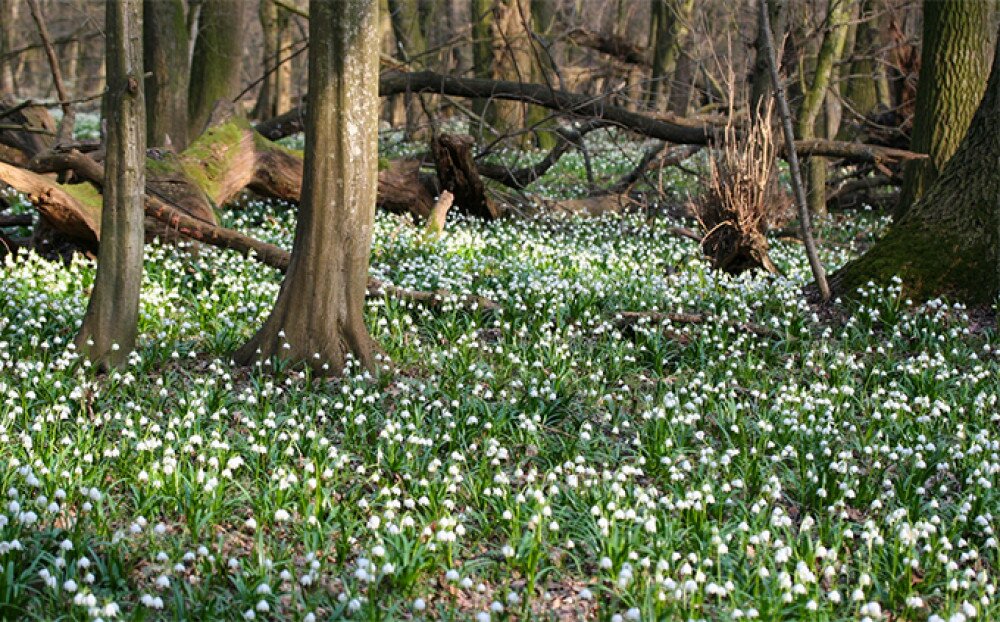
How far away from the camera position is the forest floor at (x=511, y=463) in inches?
164

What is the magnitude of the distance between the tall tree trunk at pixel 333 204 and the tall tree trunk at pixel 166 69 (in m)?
7.23

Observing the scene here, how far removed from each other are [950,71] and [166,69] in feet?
31.8

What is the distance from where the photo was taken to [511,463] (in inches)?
220

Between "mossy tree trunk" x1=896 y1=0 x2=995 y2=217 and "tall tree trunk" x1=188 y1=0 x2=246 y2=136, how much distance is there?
9570 mm

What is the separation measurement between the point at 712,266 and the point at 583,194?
4796 mm

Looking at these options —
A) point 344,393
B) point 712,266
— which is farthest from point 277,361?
point 712,266

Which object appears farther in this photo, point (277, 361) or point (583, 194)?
point (583, 194)

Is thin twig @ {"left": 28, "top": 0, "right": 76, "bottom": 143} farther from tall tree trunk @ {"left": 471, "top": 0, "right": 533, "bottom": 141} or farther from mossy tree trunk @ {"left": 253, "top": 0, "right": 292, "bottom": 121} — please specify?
mossy tree trunk @ {"left": 253, "top": 0, "right": 292, "bottom": 121}

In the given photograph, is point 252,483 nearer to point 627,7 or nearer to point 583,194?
point 583,194

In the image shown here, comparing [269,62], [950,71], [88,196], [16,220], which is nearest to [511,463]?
[88,196]

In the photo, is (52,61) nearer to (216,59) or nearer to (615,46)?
(216,59)

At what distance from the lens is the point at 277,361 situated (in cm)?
656

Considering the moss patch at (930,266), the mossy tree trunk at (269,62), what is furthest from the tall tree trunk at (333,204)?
the mossy tree trunk at (269,62)

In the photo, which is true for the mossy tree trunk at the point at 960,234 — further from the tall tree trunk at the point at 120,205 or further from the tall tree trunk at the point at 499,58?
the tall tree trunk at the point at 499,58
